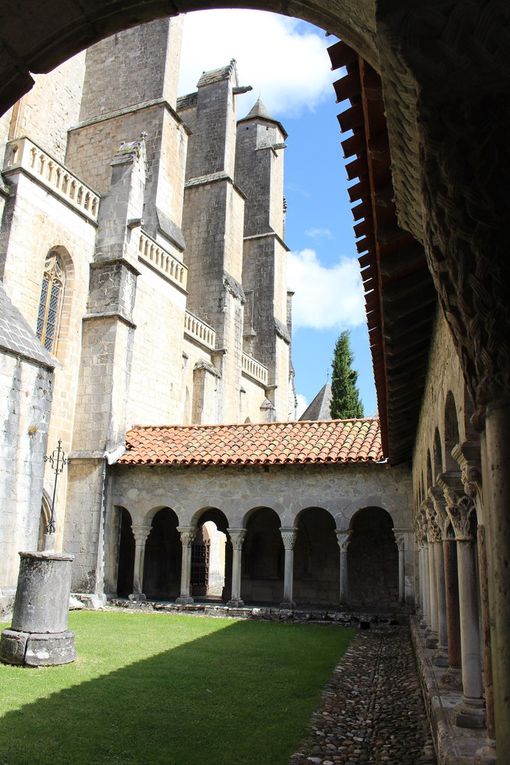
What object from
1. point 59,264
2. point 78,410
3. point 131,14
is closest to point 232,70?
point 59,264

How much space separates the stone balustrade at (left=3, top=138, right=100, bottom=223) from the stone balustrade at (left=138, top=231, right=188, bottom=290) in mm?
1790

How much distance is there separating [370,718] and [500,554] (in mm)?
4466

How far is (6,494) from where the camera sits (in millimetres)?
10750

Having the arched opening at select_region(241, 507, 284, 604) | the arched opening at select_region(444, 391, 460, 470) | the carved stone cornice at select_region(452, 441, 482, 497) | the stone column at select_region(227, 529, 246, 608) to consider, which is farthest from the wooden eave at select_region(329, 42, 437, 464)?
the arched opening at select_region(241, 507, 284, 604)

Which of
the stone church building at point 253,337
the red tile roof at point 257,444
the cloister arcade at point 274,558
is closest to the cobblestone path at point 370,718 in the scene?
the stone church building at point 253,337

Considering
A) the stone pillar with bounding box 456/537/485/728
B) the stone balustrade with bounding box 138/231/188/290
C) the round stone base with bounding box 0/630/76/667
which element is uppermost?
the stone balustrade with bounding box 138/231/188/290

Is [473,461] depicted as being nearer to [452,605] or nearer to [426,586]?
[452,605]

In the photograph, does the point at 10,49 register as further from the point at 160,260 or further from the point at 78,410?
the point at 160,260

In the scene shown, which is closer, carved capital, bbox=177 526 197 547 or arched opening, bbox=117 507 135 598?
carved capital, bbox=177 526 197 547

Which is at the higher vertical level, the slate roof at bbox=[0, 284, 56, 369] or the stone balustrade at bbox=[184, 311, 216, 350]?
the stone balustrade at bbox=[184, 311, 216, 350]

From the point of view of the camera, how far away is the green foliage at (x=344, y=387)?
110 feet

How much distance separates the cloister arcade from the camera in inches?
613

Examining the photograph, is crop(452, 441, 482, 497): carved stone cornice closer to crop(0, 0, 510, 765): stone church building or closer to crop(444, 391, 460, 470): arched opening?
crop(0, 0, 510, 765): stone church building

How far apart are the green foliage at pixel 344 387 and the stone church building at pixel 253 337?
6212 millimetres
